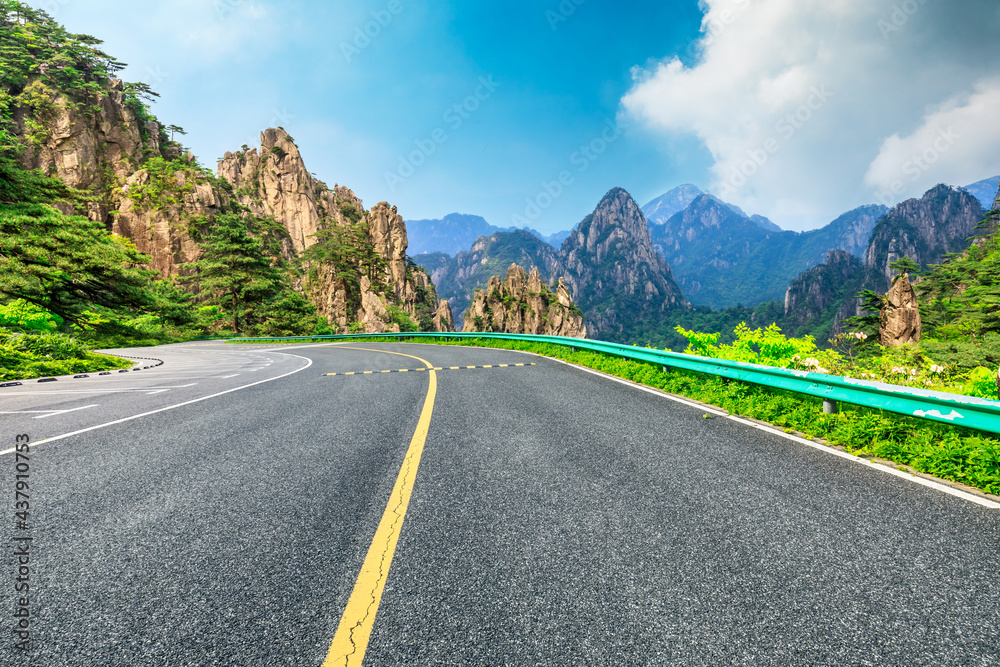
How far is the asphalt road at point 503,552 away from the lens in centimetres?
172

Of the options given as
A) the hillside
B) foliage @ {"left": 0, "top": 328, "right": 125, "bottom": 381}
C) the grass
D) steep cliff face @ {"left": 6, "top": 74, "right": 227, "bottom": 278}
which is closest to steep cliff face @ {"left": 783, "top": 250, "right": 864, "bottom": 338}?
the hillside

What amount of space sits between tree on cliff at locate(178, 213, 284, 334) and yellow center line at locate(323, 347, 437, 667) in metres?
45.2

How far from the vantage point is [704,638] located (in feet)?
5.74

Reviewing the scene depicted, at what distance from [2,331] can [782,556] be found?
18797 millimetres

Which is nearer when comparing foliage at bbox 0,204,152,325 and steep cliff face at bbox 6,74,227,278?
foliage at bbox 0,204,152,325

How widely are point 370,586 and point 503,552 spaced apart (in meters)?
0.82

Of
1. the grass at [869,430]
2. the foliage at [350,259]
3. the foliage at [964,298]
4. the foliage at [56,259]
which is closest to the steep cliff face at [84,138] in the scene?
the foliage at [350,259]

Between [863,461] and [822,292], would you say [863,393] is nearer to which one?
[863,461]

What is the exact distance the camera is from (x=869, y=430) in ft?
13.8

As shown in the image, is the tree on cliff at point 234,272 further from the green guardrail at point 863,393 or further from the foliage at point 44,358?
the green guardrail at point 863,393

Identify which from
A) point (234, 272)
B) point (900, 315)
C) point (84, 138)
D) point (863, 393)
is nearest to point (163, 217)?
point (84, 138)

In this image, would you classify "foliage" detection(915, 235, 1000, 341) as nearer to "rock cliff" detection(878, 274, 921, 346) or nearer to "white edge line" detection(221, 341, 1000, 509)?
"rock cliff" detection(878, 274, 921, 346)

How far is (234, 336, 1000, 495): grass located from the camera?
3385 mm

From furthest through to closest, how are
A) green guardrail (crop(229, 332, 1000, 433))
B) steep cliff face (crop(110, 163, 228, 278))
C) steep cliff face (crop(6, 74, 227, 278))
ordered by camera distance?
1. steep cliff face (crop(110, 163, 228, 278))
2. steep cliff face (crop(6, 74, 227, 278))
3. green guardrail (crop(229, 332, 1000, 433))
